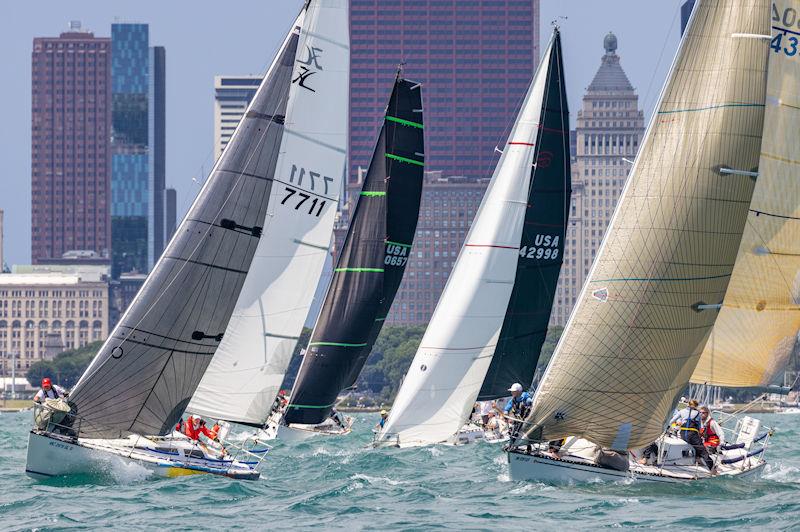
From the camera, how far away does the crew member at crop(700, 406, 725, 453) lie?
3042 cm

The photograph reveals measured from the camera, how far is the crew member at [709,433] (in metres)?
30.4

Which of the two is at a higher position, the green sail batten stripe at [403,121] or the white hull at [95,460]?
the green sail batten stripe at [403,121]

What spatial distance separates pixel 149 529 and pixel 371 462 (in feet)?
38.7

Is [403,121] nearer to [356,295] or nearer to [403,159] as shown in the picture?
[403,159]

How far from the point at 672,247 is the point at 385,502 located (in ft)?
20.8

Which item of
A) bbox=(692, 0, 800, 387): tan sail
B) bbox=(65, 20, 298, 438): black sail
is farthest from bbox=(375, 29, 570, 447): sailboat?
bbox=(692, 0, 800, 387): tan sail

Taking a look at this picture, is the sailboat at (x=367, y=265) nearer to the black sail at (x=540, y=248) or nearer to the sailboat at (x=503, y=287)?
the black sail at (x=540, y=248)

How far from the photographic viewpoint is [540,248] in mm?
38906

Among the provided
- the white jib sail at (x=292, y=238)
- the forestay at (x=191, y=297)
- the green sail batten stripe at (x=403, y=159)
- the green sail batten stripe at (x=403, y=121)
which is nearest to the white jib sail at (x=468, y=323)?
the white jib sail at (x=292, y=238)

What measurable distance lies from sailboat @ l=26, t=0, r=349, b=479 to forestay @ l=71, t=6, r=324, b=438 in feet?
0.06

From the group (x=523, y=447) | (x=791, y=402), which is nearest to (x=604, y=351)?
(x=523, y=447)

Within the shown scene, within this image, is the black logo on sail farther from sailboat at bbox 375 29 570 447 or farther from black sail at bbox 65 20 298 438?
sailboat at bbox 375 29 570 447

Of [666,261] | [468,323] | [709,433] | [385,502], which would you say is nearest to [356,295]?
[468,323]

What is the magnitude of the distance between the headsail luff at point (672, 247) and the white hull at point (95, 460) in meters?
5.91
